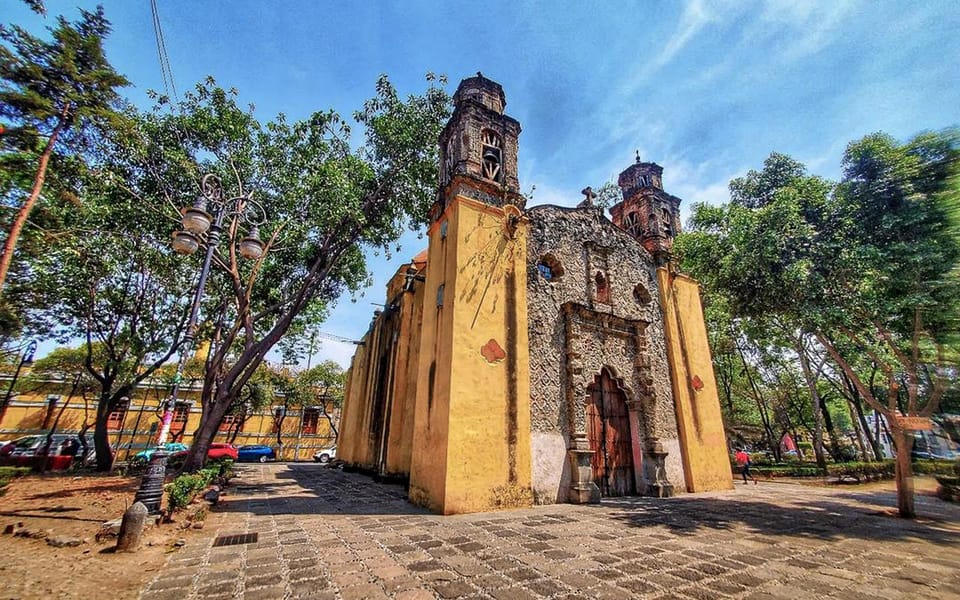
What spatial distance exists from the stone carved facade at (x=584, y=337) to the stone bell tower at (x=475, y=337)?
806mm

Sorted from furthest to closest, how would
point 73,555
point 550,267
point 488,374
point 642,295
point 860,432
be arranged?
point 860,432 → point 642,295 → point 550,267 → point 488,374 → point 73,555

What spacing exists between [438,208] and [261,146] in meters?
6.27

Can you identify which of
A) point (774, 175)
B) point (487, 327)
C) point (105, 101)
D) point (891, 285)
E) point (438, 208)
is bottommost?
point (487, 327)

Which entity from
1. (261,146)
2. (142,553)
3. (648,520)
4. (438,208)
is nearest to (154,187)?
(261,146)

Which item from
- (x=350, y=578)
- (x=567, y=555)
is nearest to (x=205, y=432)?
(x=350, y=578)

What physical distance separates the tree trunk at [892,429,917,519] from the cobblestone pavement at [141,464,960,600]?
13.4 inches

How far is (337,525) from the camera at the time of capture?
21.6ft

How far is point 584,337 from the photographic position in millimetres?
11289

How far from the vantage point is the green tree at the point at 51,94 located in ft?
30.1

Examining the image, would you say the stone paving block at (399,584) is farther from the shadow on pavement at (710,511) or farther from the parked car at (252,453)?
the parked car at (252,453)

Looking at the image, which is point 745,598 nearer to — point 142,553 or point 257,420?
point 142,553

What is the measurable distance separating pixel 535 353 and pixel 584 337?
1967mm

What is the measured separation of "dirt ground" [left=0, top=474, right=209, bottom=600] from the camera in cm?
367

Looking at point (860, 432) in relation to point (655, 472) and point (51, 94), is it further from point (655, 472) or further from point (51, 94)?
point (51, 94)
